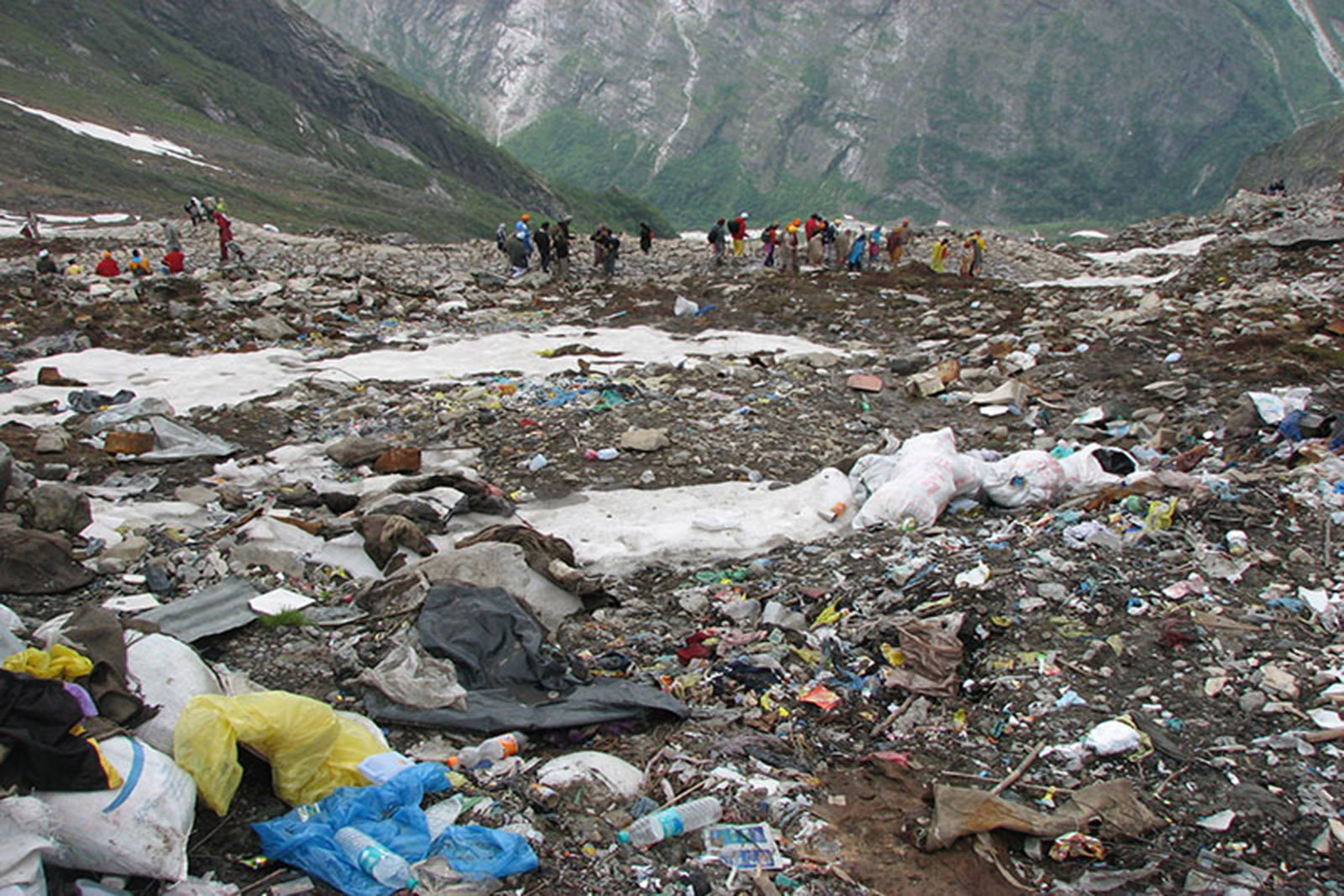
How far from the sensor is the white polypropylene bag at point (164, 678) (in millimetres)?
2627

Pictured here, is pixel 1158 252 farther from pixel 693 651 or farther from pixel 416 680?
pixel 416 680

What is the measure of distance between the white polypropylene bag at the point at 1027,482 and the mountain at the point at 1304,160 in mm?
41382

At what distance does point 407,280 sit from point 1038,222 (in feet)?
265

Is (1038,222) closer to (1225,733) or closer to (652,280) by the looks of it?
(652,280)

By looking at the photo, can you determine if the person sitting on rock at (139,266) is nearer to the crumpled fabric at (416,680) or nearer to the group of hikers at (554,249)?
the group of hikers at (554,249)

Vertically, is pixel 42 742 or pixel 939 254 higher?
pixel 939 254

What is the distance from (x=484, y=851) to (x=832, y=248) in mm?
16943

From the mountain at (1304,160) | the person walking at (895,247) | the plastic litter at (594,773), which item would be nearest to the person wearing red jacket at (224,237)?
the person walking at (895,247)

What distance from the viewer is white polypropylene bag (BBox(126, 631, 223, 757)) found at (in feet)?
8.62

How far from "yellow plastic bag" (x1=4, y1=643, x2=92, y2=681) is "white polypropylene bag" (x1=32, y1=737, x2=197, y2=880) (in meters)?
0.32

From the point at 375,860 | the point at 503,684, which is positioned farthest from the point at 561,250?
the point at 375,860

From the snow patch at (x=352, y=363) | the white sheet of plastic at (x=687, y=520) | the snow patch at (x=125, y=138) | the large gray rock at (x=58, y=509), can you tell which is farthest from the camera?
the snow patch at (x=125, y=138)

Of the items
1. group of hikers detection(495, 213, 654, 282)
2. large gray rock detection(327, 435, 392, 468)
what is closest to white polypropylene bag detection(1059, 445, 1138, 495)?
large gray rock detection(327, 435, 392, 468)

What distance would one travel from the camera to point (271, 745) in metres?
2.62
